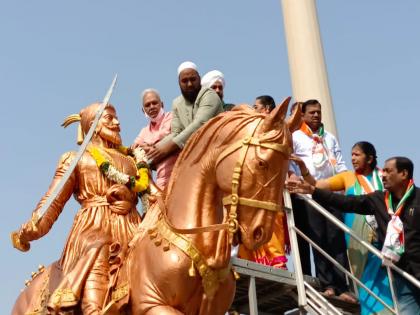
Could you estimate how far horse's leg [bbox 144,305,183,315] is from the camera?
526 cm

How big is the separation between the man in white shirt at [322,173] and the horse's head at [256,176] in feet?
7.78

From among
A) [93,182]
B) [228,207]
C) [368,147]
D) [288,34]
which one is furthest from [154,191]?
[288,34]

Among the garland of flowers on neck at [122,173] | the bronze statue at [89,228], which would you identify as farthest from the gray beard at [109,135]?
the garland of flowers on neck at [122,173]

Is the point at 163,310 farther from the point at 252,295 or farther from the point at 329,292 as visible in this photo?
the point at 329,292

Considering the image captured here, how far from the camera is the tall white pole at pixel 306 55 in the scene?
12.3 meters

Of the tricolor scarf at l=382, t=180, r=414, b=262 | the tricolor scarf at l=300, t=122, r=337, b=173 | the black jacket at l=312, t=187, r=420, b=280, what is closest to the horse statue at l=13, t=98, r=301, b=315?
the tricolor scarf at l=382, t=180, r=414, b=262

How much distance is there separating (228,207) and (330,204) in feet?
7.69

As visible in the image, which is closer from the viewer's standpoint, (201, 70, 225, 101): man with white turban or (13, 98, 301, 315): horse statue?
(13, 98, 301, 315): horse statue

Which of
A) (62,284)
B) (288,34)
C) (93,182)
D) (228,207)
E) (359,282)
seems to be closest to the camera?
(228,207)

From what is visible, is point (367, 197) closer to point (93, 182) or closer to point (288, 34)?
point (93, 182)

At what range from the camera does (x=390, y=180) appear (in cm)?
709

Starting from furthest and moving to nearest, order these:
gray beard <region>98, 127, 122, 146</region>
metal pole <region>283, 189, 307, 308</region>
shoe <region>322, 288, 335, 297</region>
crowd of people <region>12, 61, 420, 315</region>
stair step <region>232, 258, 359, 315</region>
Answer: shoe <region>322, 288, 335, 297</region>, metal pole <region>283, 189, 307, 308</region>, stair step <region>232, 258, 359, 315</region>, gray beard <region>98, 127, 122, 146</region>, crowd of people <region>12, 61, 420, 315</region>

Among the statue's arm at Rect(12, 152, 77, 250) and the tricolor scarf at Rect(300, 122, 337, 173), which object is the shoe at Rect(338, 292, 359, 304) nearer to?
the tricolor scarf at Rect(300, 122, 337, 173)

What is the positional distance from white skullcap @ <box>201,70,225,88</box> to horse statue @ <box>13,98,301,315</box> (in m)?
2.51
